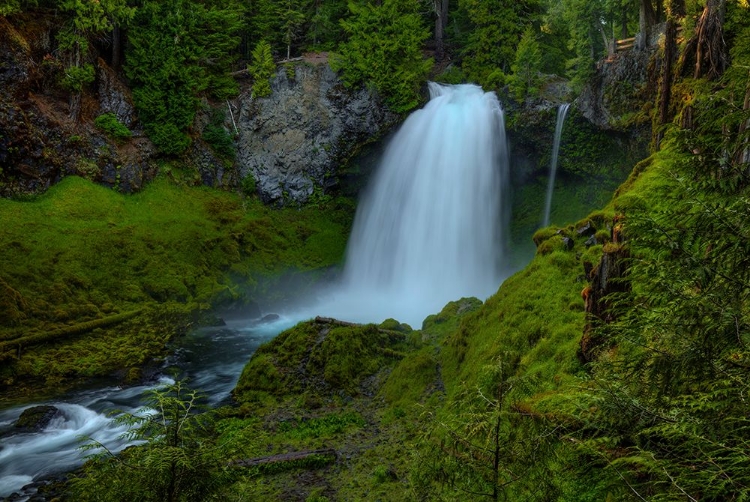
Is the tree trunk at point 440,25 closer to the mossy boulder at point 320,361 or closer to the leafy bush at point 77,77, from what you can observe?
the leafy bush at point 77,77

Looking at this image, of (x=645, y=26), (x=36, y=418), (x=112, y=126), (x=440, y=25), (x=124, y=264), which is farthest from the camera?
(x=440, y=25)

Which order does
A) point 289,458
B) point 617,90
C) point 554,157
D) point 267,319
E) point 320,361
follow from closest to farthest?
point 289,458
point 320,361
point 267,319
point 617,90
point 554,157

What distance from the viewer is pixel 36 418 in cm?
970

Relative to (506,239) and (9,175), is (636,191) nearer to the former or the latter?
(506,239)

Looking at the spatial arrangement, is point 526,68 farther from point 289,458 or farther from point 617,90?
point 289,458

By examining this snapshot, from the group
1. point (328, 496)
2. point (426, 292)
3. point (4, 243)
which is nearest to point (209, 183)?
point (4, 243)

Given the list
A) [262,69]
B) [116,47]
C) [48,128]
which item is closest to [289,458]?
[48,128]

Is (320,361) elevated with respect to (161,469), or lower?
lower

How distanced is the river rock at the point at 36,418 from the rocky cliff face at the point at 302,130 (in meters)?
18.3

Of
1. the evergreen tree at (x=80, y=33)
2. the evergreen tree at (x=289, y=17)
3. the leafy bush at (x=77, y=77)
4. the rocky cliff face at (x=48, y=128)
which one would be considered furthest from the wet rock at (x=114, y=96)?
the evergreen tree at (x=289, y=17)

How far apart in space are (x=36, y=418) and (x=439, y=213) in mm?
20192

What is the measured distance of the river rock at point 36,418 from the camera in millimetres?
9508

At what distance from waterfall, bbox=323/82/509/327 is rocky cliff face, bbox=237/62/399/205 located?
299cm

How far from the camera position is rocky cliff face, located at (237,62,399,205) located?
2688 cm
